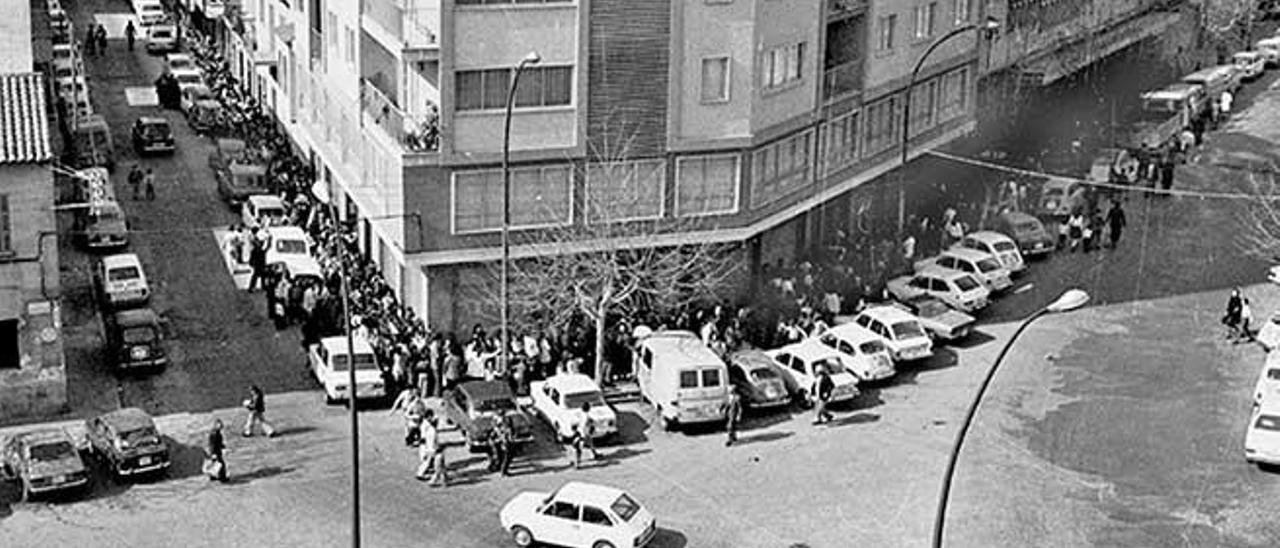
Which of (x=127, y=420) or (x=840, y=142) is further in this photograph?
(x=840, y=142)

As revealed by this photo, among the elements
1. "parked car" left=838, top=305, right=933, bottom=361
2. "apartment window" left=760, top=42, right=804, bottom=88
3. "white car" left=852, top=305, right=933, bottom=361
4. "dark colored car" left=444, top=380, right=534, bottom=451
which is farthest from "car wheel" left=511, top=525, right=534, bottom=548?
"apartment window" left=760, top=42, right=804, bottom=88

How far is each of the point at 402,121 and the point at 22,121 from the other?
10151 millimetres

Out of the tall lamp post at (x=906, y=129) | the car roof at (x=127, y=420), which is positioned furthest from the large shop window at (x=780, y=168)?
the car roof at (x=127, y=420)

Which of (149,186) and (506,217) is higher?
(506,217)

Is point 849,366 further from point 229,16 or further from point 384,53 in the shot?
point 229,16

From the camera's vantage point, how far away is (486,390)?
144ft

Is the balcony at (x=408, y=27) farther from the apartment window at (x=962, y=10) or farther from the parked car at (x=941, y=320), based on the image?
the apartment window at (x=962, y=10)

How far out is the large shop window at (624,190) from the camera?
49.6 metres

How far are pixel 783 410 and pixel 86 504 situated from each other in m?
17.5

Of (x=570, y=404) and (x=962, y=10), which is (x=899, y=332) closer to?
(x=570, y=404)

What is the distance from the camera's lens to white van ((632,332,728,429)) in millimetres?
44656

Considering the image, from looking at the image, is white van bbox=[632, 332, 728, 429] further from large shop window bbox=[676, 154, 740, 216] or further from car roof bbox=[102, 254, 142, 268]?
car roof bbox=[102, 254, 142, 268]

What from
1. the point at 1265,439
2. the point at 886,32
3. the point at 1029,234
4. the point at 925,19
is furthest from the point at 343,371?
the point at 925,19

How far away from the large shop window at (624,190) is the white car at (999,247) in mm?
14023
